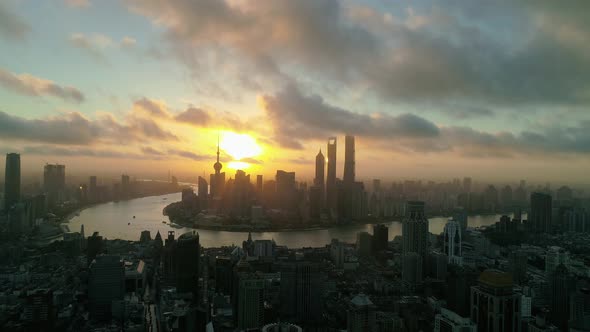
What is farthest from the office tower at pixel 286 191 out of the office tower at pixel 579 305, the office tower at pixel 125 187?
the office tower at pixel 579 305

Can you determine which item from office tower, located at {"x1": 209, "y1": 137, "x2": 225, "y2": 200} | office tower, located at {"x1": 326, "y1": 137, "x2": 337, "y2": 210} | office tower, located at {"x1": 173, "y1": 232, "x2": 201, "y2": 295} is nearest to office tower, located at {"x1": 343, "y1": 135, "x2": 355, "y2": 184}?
office tower, located at {"x1": 326, "y1": 137, "x2": 337, "y2": 210}

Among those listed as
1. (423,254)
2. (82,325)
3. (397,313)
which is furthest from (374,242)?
(82,325)

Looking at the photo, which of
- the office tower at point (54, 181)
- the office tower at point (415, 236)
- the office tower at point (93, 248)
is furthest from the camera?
the office tower at point (54, 181)

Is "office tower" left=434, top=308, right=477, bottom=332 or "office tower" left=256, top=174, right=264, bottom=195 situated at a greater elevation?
"office tower" left=256, top=174, right=264, bottom=195

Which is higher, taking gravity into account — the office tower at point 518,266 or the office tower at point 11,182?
the office tower at point 11,182

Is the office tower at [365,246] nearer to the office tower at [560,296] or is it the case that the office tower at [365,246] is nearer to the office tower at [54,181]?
the office tower at [560,296]

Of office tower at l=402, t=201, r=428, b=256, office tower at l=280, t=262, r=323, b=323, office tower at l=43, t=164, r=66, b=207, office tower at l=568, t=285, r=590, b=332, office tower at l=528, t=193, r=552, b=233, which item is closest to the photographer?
office tower at l=568, t=285, r=590, b=332

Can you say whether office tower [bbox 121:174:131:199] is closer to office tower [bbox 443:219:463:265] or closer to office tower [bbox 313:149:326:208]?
office tower [bbox 313:149:326:208]
